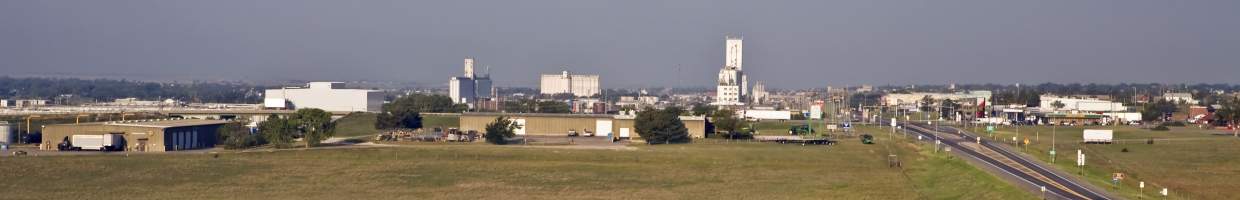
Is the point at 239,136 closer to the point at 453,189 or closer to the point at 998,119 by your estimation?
the point at 453,189

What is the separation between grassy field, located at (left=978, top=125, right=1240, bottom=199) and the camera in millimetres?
49062

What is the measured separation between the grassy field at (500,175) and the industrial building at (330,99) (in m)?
71.4

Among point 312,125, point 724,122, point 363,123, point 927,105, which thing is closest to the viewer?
point 312,125

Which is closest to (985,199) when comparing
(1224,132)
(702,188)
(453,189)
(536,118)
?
(702,188)

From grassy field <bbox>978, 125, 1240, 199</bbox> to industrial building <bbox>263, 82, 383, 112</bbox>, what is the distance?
62.9 metres

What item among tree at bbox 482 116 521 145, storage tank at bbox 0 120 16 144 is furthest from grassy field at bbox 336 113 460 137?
storage tank at bbox 0 120 16 144

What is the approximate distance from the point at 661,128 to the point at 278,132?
21.3 m

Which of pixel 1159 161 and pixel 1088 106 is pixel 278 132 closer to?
pixel 1159 161

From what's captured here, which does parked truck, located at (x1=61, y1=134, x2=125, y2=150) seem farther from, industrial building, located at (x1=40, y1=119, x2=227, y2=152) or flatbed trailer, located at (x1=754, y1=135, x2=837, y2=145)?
flatbed trailer, located at (x1=754, y1=135, x2=837, y2=145)

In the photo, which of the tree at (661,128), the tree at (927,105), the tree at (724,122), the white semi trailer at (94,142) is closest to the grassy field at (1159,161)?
the tree at (724,122)

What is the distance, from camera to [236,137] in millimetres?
68438

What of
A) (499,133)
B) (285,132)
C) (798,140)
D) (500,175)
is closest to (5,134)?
(285,132)

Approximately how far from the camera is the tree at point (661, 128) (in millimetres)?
80062

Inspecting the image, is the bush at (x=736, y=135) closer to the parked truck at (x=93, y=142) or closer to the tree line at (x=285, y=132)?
the tree line at (x=285, y=132)
